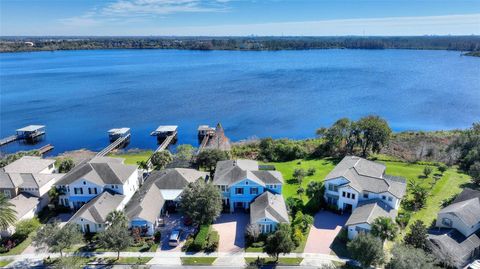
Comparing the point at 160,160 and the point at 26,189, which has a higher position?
the point at 160,160

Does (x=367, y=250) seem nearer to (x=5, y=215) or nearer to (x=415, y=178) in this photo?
(x=415, y=178)

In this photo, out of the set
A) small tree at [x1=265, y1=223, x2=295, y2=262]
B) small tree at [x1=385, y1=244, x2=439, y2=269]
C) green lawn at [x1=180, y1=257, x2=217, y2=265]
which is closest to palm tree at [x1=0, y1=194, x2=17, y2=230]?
green lawn at [x1=180, y1=257, x2=217, y2=265]

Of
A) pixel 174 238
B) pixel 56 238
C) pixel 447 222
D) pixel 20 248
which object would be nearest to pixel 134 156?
pixel 20 248

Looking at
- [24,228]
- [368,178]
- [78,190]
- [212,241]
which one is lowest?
[212,241]

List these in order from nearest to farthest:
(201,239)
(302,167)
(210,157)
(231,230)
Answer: (201,239)
(231,230)
(210,157)
(302,167)

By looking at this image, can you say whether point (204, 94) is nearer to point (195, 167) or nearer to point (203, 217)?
point (195, 167)

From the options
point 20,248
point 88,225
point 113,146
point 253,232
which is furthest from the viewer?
point 113,146

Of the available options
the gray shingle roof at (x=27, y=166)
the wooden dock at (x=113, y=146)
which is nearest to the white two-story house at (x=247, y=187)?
the gray shingle roof at (x=27, y=166)
